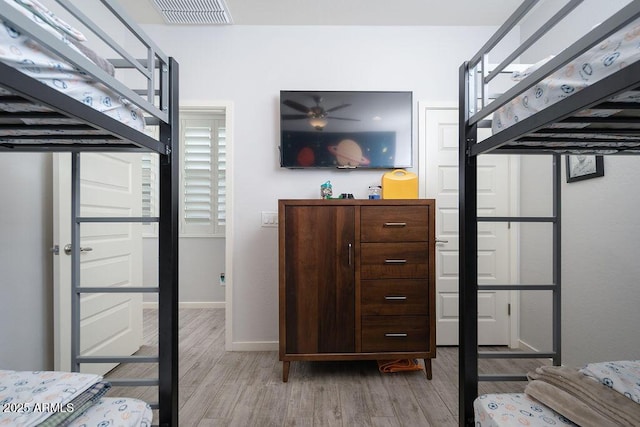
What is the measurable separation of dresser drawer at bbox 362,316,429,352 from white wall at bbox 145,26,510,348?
0.90 meters

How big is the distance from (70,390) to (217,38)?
2703mm

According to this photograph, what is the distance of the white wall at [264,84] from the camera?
2850 millimetres

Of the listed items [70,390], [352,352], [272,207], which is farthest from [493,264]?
[70,390]

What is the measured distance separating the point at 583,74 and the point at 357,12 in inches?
88.5

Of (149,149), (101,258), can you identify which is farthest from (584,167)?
(101,258)

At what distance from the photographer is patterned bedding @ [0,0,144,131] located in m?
0.70

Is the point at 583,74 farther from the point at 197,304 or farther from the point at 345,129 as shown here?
the point at 197,304

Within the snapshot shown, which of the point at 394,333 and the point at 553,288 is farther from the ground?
the point at 553,288

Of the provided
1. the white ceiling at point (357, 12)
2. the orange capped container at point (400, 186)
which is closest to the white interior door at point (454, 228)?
the orange capped container at point (400, 186)

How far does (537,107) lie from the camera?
1.04m

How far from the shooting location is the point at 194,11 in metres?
2.59

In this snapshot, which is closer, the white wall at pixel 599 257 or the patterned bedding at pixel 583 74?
the patterned bedding at pixel 583 74

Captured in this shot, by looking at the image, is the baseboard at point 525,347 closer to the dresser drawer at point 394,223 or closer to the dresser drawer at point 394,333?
the dresser drawer at point 394,333

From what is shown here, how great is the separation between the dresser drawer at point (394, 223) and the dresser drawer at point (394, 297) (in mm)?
295
